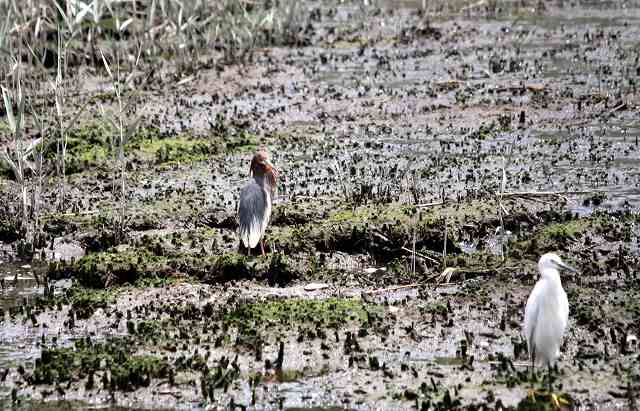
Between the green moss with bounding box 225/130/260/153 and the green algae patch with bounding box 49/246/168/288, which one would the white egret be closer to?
the green algae patch with bounding box 49/246/168/288

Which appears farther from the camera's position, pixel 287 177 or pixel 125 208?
pixel 287 177

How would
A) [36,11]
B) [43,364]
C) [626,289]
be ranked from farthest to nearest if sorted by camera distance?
1. [36,11]
2. [626,289]
3. [43,364]

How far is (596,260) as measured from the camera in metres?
8.74

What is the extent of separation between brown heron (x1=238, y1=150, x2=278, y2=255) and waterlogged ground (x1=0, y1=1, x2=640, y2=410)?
232mm

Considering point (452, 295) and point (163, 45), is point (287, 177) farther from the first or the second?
point (163, 45)

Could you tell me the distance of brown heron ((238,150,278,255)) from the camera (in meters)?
9.34

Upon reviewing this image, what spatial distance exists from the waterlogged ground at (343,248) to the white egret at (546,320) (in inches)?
6.4

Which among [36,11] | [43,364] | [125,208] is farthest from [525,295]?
[36,11]

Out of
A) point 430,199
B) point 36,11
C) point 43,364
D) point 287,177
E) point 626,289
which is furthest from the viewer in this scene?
point 36,11

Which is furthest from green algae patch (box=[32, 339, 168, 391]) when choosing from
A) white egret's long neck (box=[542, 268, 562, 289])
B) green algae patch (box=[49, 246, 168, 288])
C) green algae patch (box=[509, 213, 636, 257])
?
green algae patch (box=[509, 213, 636, 257])

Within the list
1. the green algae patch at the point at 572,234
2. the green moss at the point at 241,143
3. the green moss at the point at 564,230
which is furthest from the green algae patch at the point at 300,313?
the green moss at the point at 241,143

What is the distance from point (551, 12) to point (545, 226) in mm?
12141

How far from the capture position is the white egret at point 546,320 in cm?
664

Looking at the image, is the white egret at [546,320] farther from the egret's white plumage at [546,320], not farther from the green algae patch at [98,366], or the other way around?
the green algae patch at [98,366]
